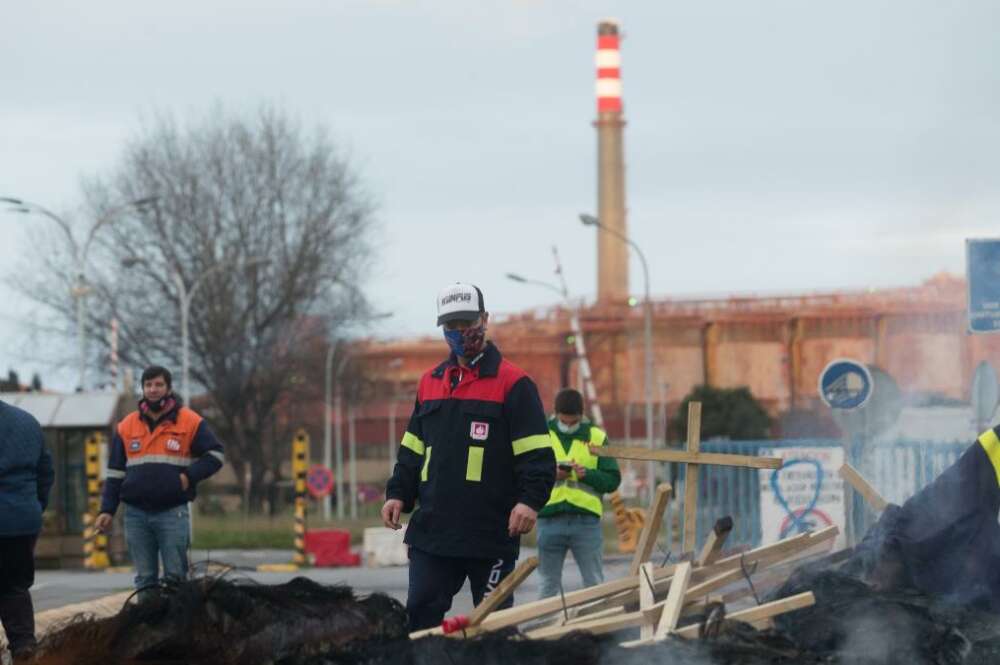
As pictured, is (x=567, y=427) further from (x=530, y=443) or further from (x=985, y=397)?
(x=985, y=397)

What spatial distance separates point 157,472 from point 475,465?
461 centimetres

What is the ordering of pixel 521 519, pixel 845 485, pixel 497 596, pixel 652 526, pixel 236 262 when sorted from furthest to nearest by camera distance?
pixel 236 262 < pixel 845 485 < pixel 652 526 < pixel 521 519 < pixel 497 596

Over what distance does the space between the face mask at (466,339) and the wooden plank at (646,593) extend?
1220mm

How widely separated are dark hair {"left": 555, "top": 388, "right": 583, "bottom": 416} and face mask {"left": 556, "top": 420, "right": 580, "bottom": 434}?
0.08 meters

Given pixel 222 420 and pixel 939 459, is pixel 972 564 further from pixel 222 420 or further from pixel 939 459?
pixel 222 420

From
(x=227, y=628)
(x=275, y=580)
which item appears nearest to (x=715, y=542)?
(x=227, y=628)

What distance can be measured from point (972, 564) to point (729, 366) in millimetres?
49963

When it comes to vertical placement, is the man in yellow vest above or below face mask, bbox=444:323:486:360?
below

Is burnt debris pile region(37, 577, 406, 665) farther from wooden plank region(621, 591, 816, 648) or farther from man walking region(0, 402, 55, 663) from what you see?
man walking region(0, 402, 55, 663)

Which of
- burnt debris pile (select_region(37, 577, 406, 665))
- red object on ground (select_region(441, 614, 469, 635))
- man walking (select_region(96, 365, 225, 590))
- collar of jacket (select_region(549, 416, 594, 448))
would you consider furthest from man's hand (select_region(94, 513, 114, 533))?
red object on ground (select_region(441, 614, 469, 635))

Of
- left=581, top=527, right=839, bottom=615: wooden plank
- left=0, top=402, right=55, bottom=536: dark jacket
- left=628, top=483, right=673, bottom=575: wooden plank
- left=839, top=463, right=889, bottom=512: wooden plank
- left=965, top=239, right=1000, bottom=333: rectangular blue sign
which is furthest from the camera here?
left=965, top=239, right=1000, bottom=333: rectangular blue sign

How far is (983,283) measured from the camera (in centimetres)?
1504

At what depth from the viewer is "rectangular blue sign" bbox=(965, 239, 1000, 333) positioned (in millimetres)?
14781

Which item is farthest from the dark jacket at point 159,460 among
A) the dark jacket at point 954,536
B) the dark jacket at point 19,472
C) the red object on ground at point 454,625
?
the dark jacket at point 954,536
